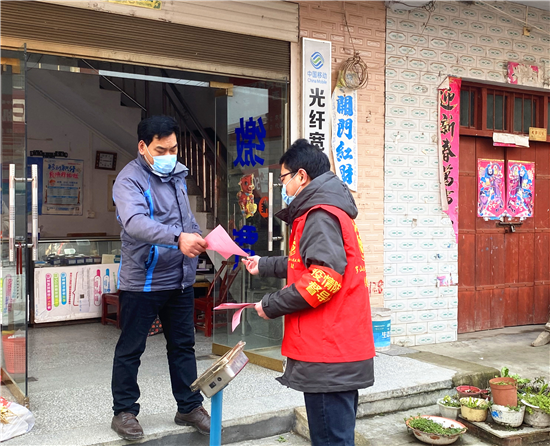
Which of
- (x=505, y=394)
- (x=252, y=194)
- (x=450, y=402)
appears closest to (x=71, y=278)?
(x=252, y=194)

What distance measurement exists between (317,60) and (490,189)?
2.92 m

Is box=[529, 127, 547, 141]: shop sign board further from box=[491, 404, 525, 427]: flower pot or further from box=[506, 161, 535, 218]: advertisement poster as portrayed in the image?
box=[491, 404, 525, 427]: flower pot

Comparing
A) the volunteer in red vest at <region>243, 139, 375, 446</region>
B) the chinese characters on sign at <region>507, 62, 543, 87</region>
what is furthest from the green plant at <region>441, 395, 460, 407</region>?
the chinese characters on sign at <region>507, 62, 543, 87</region>

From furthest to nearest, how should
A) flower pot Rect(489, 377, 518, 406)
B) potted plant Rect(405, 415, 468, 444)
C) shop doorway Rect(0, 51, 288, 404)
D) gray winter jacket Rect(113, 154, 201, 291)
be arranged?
flower pot Rect(489, 377, 518, 406) → shop doorway Rect(0, 51, 288, 404) → potted plant Rect(405, 415, 468, 444) → gray winter jacket Rect(113, 154, 201, 291)

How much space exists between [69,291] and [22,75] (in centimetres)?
366

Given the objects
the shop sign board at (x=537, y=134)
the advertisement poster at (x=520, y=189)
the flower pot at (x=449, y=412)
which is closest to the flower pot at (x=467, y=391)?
the flower pot at (x=449, y=412)

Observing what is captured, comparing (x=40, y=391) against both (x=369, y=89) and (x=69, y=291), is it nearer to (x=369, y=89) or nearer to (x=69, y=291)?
(x=69, y=291)

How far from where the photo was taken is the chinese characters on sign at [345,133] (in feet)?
18.4

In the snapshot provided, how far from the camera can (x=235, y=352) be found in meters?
2.36

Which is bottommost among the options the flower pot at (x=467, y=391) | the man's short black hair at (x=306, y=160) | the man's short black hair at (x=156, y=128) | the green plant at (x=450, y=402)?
the green plant at (x=450, y=402)

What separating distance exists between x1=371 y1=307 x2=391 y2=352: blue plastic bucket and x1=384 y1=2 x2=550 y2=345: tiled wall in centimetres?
41

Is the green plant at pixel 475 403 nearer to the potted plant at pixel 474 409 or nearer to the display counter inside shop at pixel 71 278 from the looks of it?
the potted plant at pixel 474 409

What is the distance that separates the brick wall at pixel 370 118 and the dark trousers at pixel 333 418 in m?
3.47

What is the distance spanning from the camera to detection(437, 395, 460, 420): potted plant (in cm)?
425
